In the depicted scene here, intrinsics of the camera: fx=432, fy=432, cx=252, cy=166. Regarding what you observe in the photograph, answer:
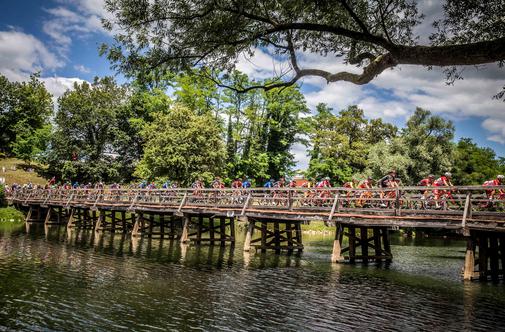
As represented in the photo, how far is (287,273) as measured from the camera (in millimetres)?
18281

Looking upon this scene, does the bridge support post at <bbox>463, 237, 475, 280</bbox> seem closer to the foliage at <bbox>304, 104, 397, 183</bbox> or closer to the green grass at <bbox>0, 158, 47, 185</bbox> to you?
the foliage at <bbox>304, 104, 397, 183</bbox>

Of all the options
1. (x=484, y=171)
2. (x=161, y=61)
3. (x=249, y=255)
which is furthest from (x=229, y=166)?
(x=484, y=171)

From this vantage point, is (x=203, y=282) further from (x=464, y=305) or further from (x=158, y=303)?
(x=464, y=305)

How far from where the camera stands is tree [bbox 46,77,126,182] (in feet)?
167

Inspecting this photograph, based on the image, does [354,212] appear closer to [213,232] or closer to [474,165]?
[213,232]

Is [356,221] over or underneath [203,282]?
over

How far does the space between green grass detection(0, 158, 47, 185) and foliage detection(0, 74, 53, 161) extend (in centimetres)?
216

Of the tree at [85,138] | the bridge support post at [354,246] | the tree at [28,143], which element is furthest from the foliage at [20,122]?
the bridge support post at [354,246]

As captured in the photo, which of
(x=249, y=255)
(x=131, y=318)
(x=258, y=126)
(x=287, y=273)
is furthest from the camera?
(x=258, y=126)

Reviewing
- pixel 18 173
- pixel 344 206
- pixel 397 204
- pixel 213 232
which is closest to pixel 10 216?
pixel 18 173

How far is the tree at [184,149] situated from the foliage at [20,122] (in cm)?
3146

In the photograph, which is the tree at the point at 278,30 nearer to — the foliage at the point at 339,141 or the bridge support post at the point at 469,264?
the bridge support post at the point at 469,264

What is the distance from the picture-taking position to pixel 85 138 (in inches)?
2092

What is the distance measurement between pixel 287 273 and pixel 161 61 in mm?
10524
